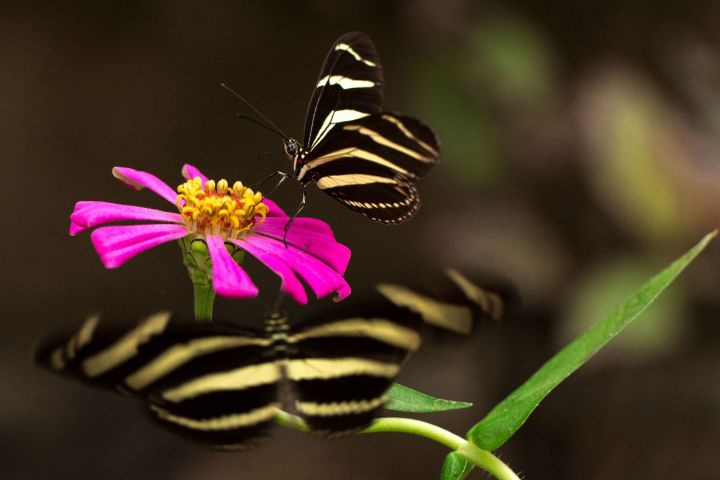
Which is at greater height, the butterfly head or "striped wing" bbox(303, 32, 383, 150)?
"striped wing" bbox(303, 32, 383, 150)

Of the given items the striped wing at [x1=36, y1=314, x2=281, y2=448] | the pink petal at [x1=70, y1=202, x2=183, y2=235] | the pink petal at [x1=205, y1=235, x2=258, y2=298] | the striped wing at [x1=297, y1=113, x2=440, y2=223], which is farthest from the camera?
the striped wing at [x1=297, y1=113, x2=440, y2=223]

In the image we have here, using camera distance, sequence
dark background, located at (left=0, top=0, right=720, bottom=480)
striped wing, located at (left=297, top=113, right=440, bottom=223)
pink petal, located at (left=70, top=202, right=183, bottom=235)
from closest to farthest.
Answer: pink petal, located at (left=70, top=202, right=183, bottom=235) → striped wing, located at (left=297, top=113, right=440, bottom=223) → dark background, located at (left=0, top=0, right=720, bottom=480)

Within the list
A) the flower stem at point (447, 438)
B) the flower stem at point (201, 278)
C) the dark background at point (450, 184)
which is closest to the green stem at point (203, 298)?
the flower stem at point (201, 278)

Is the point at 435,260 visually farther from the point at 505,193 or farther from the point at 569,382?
the point at 569,382

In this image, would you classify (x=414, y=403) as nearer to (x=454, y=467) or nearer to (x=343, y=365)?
(x=454, y=467)

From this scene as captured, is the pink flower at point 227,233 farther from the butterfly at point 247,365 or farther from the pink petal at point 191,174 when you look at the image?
the butterfly at point 247,365

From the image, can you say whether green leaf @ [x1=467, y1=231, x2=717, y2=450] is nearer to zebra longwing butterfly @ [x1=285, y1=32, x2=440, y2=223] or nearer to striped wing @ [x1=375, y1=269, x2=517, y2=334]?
striped wing @ [x1=375, y1=269, x2=517, y2=334]

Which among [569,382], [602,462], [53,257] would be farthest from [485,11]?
[53,257]


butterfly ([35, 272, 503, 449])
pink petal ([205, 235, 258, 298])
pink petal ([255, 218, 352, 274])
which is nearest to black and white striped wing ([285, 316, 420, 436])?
butterfly ([35, 272, 503, 449])
